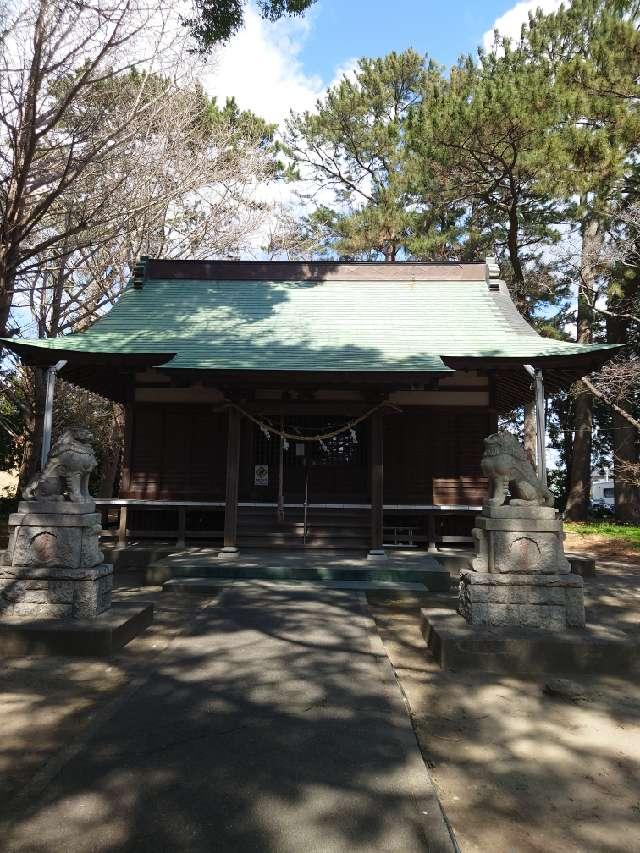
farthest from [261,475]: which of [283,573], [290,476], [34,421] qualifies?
[34,421]

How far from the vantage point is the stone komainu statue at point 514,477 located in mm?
5555

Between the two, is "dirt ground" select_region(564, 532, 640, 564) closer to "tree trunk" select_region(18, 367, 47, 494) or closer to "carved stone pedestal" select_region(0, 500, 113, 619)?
"carved stone pedestal" select_region(0, 500, 113, 619)

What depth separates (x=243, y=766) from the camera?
10.0ft

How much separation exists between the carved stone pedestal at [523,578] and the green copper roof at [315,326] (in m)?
4.07

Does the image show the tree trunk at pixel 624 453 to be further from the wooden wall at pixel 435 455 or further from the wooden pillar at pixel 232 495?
the wooden pillar at pixel 232 495

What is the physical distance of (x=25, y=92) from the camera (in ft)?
27.6

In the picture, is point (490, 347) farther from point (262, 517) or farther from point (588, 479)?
point (588, 479)

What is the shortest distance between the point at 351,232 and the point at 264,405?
1408 cm

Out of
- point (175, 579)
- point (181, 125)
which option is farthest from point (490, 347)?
point (181, 125)

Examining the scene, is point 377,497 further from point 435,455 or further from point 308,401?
point 308,401

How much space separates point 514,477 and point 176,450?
7504 mm

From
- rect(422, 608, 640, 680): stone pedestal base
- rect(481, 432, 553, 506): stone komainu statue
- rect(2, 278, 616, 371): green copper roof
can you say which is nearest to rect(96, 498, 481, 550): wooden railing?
rect(2, 278, 616, 371): green copper roof

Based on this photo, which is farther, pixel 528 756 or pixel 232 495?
pixel 232 495

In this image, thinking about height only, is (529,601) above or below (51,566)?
below
